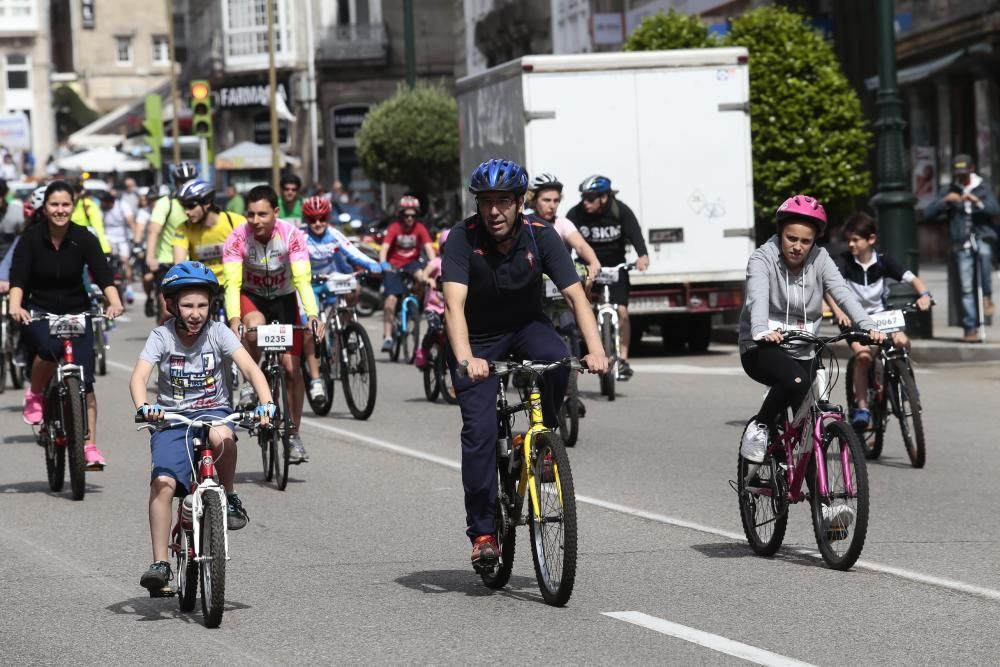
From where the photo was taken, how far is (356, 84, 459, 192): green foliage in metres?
51.9

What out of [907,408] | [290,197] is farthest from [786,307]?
[290,197]

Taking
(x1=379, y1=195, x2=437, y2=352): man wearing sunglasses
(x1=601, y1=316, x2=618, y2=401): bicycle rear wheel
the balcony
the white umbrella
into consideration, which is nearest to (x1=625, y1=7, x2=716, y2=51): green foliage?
(x1=379, y1=195, x2=437, y2=352): man wearing sunglasses

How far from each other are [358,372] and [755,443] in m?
7.16

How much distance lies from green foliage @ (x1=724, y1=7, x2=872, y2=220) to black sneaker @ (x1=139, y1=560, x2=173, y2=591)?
63.8 feet

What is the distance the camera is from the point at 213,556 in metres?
7.56

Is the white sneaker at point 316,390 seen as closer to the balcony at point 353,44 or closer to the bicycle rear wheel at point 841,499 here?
the bicycle rear wheel at point 841,499

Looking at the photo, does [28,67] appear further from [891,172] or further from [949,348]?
[949,348]

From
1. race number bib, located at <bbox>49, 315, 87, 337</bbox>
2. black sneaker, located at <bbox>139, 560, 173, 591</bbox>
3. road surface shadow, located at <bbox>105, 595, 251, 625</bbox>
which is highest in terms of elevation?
race number bib, located at <bbox>49, 315, 87, 337</bbox>

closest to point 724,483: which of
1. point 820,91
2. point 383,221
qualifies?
point 820,91

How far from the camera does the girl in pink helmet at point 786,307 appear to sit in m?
8.99

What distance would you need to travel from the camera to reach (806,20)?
30203mm

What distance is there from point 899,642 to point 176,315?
10.4 ft

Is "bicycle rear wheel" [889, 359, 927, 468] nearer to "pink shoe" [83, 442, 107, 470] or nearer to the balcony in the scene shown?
"pink shoe" [83, 442, 107, 470]

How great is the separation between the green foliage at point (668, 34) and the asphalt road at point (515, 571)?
52.7ft
